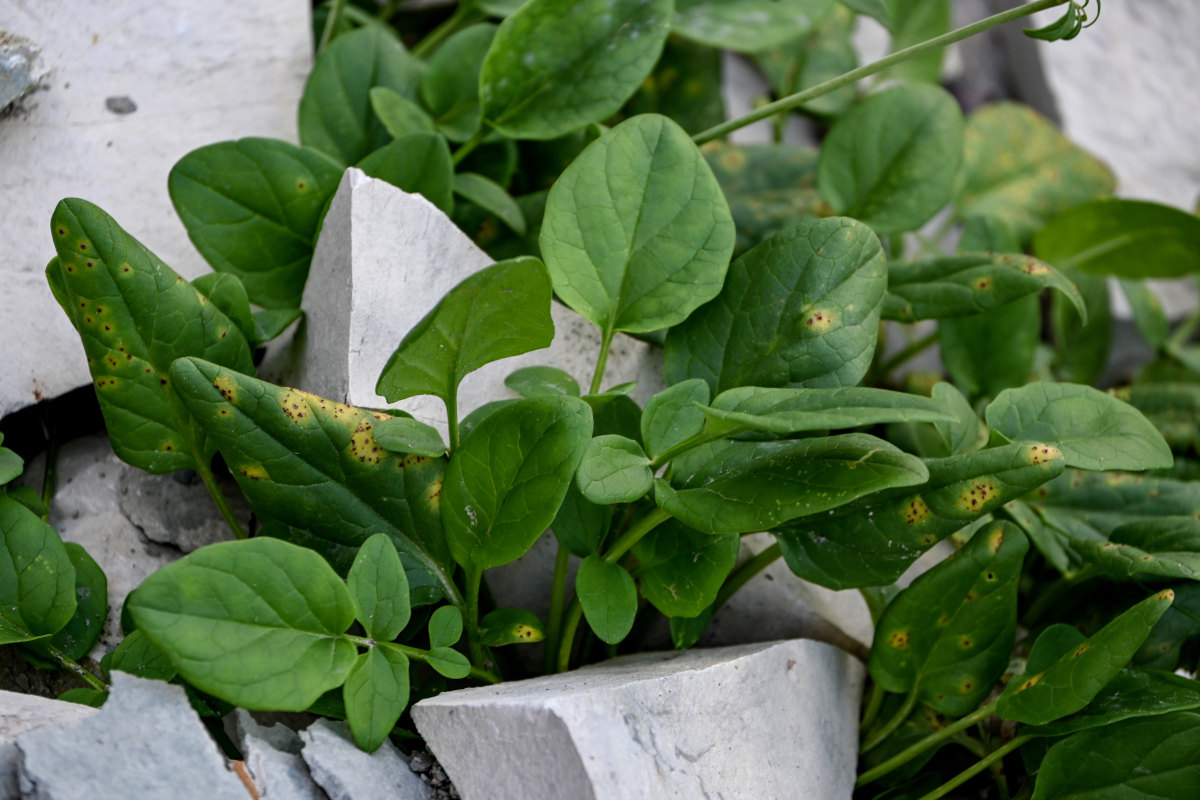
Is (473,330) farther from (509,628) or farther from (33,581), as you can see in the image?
(33,581)

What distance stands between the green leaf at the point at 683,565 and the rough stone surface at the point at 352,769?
226 millimetres

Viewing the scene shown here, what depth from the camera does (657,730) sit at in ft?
2.27

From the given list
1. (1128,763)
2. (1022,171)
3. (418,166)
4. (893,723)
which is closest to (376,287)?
(418,166)

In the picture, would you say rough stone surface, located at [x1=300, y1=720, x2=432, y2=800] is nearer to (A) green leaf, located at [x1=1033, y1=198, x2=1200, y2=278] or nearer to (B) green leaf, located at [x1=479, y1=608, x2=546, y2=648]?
(B) green leaf, located at [x1=479, y1=608, x2=546, y2=648]

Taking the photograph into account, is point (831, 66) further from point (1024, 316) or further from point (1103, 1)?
point (1103, 1)

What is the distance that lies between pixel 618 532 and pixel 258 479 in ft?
0.96

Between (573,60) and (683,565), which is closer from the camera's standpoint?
(683,565)

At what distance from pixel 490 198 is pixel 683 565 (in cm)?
46

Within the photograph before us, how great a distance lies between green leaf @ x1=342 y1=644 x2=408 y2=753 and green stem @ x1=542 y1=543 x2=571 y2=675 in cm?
17

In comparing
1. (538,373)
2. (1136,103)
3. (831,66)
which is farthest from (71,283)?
(1136,103)

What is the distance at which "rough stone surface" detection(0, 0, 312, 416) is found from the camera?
0.89 m

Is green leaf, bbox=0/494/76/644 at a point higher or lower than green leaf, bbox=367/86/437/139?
lower

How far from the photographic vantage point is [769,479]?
2.25 ft

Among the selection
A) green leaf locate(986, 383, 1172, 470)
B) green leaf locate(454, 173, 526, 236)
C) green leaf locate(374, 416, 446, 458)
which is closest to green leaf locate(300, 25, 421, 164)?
green leaf locate(454, 173, 526, 236)
